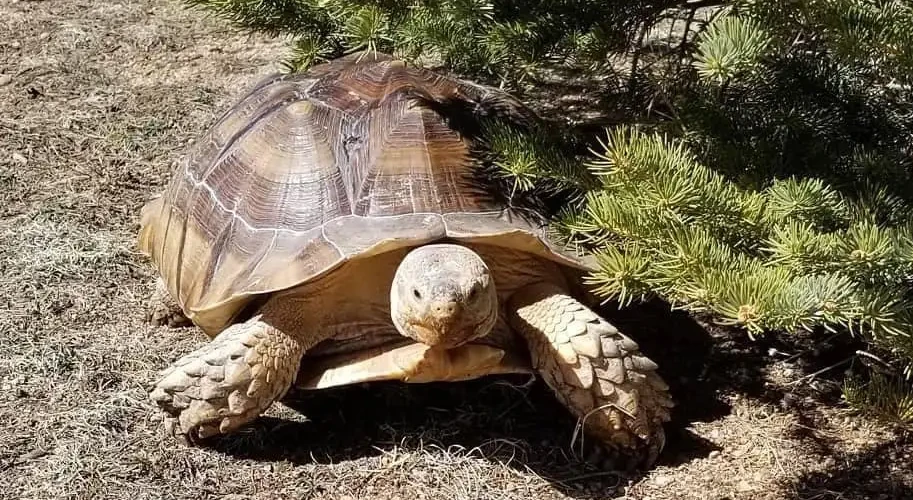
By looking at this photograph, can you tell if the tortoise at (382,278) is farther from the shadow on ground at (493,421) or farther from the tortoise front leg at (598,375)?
the shadow on ground at (493,421)

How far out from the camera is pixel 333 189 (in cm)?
281

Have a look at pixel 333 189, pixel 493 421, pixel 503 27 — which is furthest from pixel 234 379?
pixel 503 27

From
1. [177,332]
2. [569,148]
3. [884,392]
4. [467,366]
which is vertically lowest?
[177,332]

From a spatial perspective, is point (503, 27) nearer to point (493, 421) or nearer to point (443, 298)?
point (443, 298)

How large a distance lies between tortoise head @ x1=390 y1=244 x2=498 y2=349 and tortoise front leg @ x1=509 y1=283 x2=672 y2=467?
216 millimetres

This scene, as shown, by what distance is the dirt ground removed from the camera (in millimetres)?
2654

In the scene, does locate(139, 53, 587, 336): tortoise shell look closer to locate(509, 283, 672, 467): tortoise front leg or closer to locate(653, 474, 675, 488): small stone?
locate(509, 283, 672, 467): tortoise front leg

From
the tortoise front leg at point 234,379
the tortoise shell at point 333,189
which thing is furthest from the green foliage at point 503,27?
the tortoise front leg at point 234,379

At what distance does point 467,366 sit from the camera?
8.43 feet

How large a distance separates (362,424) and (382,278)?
1.49ft

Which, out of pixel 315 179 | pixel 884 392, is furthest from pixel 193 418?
pixel 884 392

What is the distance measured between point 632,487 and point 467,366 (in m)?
0.53

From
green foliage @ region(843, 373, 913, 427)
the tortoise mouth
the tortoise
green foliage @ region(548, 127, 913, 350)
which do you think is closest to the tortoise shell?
the tortoise

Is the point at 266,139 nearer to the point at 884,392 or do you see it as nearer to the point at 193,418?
the point at 193,418
